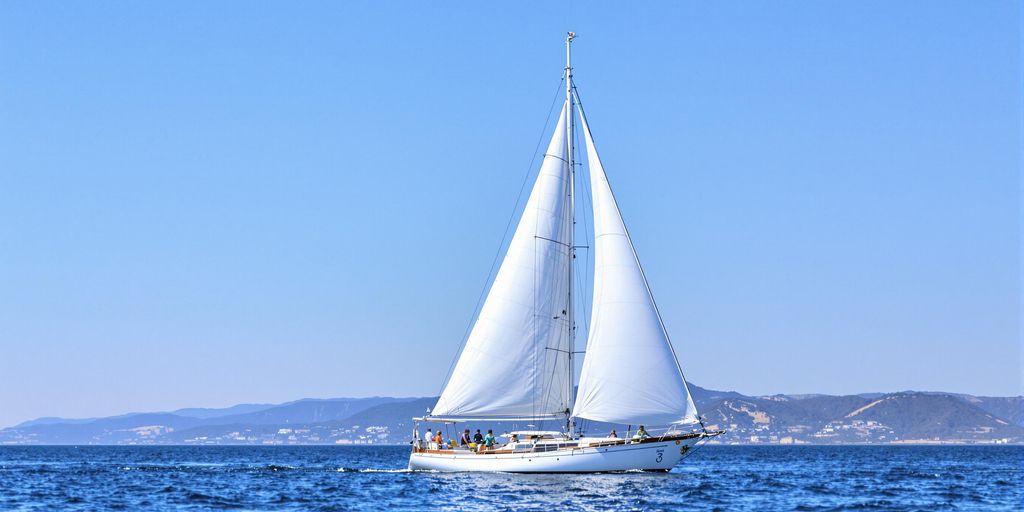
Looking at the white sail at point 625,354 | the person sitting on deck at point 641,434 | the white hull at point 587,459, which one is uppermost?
the white sail at point 625,354

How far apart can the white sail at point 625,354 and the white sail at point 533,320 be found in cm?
156

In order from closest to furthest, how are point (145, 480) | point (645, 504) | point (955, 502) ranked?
point (645, 504)
point (955, 502)
point (145, 480)

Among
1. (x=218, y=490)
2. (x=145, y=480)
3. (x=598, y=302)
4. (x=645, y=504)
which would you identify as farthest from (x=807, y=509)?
(x=145, y=480)

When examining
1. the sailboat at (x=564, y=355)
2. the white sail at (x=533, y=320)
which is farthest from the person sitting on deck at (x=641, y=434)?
the white sail at (x=533, y=320)

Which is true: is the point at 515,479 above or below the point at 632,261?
below

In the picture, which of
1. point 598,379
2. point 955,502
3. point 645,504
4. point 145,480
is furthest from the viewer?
point 145,480

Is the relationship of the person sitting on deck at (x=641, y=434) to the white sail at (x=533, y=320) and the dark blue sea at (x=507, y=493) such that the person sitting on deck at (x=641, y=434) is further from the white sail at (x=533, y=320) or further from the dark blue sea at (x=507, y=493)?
the white sail at (x=533, y=320)

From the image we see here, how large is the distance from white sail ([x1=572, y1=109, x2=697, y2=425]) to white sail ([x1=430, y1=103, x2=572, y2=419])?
1561mm

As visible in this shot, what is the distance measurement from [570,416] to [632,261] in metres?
7.63

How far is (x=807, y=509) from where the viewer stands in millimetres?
54250

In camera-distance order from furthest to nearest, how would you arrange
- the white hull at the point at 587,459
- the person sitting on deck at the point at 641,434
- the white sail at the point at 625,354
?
the person sitting on deck at the point at 641,434 < the white sail at the point at 625,354 < the white hull at the point at 587,459

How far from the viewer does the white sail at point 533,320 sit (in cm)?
6406

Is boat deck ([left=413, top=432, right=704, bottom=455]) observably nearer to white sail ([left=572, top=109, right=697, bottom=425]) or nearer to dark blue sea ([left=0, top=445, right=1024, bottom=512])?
white sail ([left=572, top=109, right=697, bottom=425])

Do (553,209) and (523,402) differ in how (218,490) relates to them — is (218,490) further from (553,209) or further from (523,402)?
(553,209)
